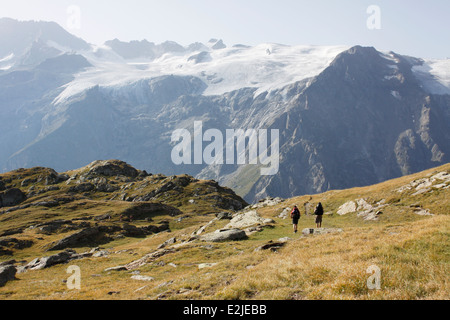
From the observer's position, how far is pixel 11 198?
431 ft

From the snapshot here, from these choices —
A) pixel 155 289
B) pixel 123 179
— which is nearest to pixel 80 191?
pixel 123 179

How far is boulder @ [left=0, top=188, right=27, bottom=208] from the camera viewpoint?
128875 mm

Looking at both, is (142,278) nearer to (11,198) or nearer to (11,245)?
(11,245)

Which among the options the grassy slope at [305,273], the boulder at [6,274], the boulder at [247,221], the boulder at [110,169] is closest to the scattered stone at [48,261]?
the boulder at [6,274]

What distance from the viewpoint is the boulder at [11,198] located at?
129 metres

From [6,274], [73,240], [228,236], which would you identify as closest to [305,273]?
[228,236]

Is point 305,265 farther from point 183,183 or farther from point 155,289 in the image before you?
point 183,183

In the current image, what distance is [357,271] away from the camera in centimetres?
1347

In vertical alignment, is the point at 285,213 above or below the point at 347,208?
below

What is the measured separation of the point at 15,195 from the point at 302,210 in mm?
129897

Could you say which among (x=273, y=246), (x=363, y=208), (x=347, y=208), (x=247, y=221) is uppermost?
(x=273, y=246)

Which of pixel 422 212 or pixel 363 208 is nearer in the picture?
pixel 422 212

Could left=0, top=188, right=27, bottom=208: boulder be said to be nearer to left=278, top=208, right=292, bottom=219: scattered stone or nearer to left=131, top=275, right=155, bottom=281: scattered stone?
left=278, top=208, right=292, bottom=219: scattered stone
